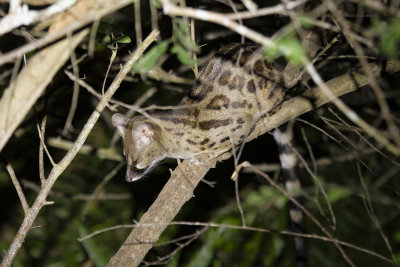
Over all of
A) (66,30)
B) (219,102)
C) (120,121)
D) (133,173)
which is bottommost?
(133,173)

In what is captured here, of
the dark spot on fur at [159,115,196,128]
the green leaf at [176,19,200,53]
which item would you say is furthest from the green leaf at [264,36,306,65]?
the dark spot on fur at [159,115,196,128]

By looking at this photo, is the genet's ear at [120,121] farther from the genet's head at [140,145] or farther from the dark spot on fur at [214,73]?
the dark spot on fur at [214,73]

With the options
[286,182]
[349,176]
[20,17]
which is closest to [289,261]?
[349,176]

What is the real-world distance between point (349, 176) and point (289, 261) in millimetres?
1362

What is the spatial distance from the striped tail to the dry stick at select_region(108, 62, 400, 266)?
1.56ft

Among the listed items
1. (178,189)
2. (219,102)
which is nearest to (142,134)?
(219,102)

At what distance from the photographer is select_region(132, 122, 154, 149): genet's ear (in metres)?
3.88

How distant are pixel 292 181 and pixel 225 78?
1.18m

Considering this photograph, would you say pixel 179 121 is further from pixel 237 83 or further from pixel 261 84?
pixel 261 84

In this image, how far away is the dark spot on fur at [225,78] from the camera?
12.1ft

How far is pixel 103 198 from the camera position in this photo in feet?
19.2

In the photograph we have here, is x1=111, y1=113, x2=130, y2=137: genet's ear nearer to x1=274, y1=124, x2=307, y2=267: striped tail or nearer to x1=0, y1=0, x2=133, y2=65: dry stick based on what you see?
x1=274, y1=124, x2=307, y2=267: striped tail

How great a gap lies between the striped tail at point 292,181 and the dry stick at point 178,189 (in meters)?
0.48

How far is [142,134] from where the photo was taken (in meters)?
3.96
